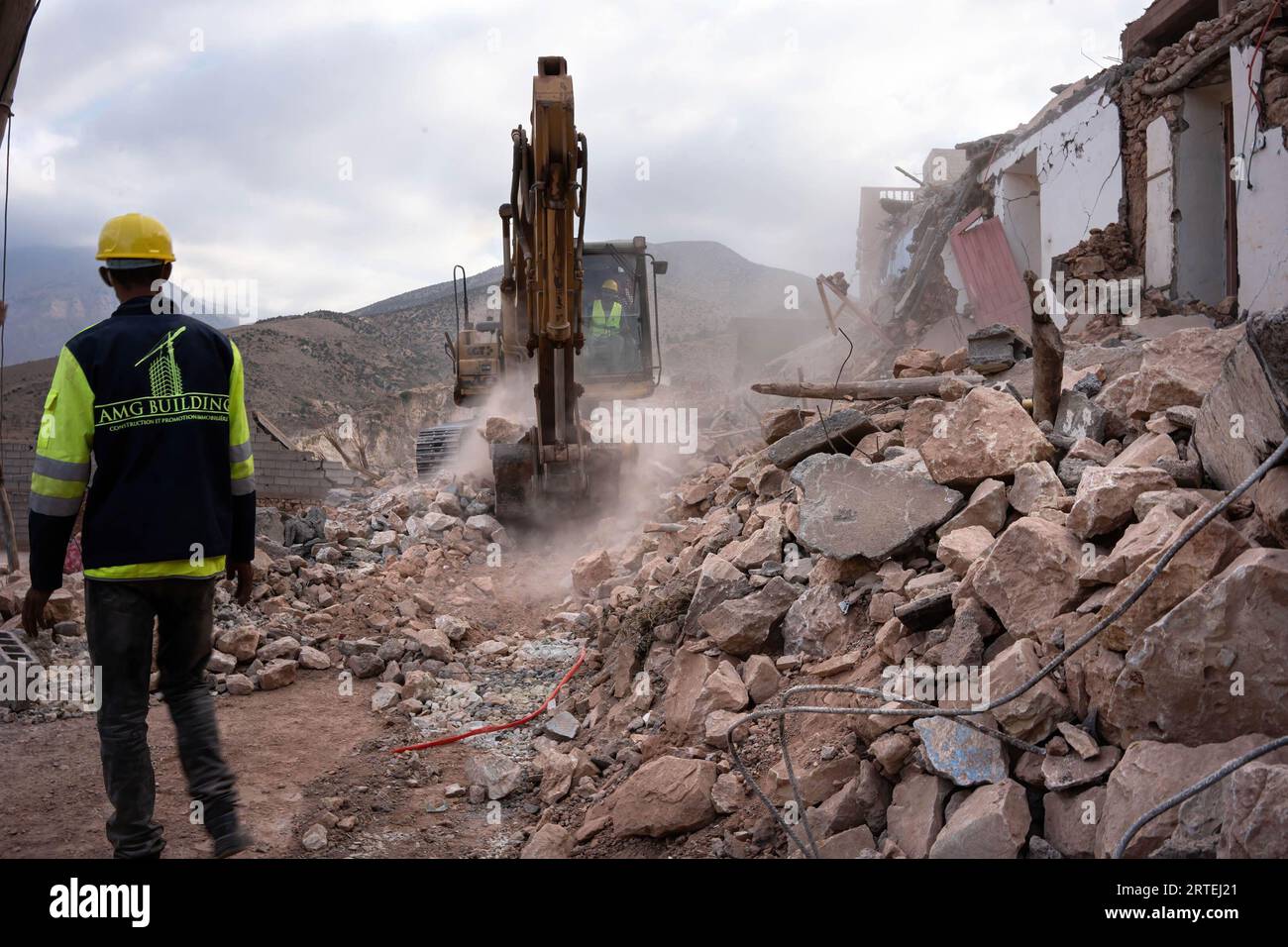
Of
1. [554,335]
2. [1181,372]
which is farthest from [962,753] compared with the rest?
[554,335]

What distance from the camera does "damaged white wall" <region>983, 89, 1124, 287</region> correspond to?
11.3 meters

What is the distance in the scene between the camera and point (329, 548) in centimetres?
780

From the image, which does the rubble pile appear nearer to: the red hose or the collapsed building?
the red hose

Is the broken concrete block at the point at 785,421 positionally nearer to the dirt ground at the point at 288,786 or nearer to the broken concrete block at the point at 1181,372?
the broken concrete block at the point at 1181,372

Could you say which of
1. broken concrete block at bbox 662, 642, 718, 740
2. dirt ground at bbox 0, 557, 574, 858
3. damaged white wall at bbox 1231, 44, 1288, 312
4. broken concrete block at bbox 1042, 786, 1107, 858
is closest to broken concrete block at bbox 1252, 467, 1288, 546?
broken concrete block at bbox 1042, 786, 1107, 858

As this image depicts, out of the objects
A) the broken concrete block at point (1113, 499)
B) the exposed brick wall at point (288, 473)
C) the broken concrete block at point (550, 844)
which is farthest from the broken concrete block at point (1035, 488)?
the exposed brick wall at point (288, 473)

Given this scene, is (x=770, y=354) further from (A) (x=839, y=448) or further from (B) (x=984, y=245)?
(A) (x=839, y=448)

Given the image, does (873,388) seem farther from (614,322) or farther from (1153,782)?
(1153,782)

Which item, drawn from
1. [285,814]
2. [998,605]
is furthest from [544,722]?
[998,605]

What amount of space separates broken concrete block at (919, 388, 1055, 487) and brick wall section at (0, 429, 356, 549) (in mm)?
8811

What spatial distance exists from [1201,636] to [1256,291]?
8.32 m

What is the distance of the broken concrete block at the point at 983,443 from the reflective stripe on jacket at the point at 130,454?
10.3 feet
